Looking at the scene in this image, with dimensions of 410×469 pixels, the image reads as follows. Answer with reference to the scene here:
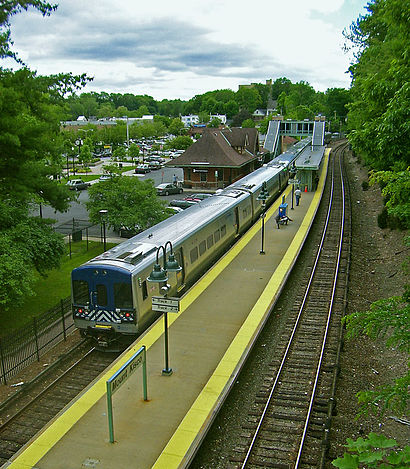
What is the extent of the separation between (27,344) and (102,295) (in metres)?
2.87

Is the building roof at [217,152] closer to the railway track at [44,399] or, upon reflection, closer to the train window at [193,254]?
the train window at [193,254]

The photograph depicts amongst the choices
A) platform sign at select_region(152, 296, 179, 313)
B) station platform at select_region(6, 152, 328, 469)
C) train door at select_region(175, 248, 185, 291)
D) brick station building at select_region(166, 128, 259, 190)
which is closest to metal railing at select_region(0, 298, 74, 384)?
station platform at select_region(6, 152, 328, 469)

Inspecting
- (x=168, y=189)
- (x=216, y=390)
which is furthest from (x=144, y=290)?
(x=168, y=189)

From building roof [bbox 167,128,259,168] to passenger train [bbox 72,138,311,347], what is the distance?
29.9 m

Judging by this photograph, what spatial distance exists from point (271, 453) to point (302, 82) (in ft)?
491

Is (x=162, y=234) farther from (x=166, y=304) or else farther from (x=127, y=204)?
(x=127, y=204)

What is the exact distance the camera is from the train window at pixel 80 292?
14547 millimetres

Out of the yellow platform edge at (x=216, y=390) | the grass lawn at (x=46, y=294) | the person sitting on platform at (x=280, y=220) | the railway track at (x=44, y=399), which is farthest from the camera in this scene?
the person sitting on platform at (x=280, y=220)

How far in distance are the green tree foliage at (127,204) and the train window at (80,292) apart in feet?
39.8

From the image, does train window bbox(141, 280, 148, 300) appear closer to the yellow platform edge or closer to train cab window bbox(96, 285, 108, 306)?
train cab window bbox(96, 285, 108, 306)

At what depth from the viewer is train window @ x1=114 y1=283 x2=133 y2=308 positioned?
14.1m

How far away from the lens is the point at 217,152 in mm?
53281

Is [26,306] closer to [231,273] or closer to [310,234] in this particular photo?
[231,273]

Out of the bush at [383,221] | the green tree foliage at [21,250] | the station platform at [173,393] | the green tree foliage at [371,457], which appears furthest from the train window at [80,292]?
the bush at [383,221]
